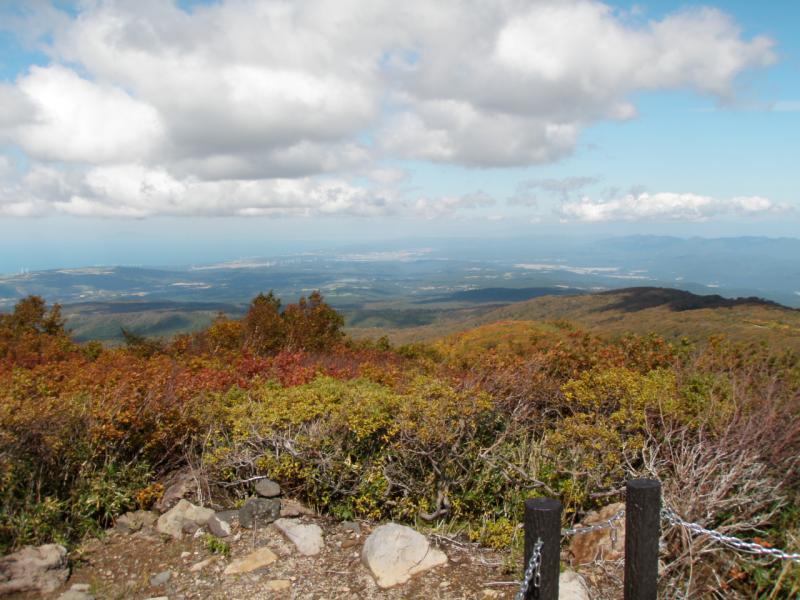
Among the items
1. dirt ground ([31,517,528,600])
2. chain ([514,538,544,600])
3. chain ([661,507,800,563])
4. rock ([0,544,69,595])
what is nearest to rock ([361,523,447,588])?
dirt ground ([31,517,528,600])

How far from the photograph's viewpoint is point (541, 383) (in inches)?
281

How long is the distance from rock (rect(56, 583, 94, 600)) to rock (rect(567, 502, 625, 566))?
158 inches

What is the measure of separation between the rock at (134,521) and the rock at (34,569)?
67cm

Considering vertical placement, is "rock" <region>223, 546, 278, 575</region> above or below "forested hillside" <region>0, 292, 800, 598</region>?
below

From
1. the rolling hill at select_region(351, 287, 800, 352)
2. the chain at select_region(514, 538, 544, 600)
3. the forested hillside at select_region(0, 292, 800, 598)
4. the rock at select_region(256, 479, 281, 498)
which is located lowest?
the rolling hill at select_region(351, 287, 800, 352)

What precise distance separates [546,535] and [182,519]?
398 centimetres

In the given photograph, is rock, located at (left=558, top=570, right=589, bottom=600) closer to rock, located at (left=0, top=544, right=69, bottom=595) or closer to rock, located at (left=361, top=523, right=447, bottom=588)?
rock, located at (left=361, top=523, right=447, bottom=588)

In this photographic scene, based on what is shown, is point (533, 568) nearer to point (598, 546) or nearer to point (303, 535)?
point (598, 546)

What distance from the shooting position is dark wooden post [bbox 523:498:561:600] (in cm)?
254

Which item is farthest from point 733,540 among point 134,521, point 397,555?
point 134,521

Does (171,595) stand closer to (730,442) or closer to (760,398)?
(730,442)

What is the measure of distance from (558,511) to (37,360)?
36.2ft

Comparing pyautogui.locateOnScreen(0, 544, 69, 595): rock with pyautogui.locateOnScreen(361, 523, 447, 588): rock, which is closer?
pyautogui.locateOnScreen(0, 544, 69, 595): rock

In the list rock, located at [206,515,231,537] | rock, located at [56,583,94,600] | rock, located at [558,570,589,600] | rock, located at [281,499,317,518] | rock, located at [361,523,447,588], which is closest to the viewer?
rock, located at [558,570,589,600]
